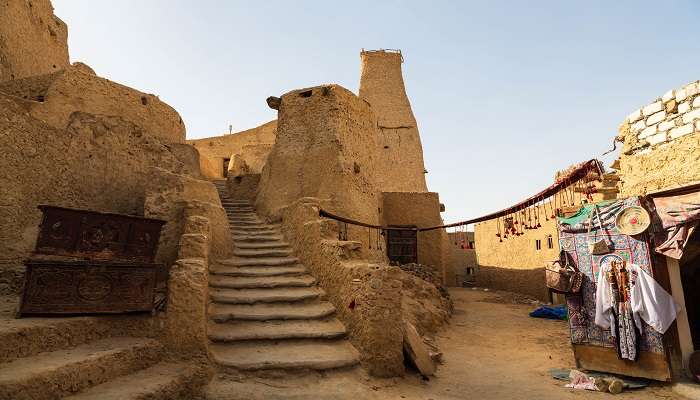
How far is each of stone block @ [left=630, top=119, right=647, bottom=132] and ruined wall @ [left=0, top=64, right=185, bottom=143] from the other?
9724 mm

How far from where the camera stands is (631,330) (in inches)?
189

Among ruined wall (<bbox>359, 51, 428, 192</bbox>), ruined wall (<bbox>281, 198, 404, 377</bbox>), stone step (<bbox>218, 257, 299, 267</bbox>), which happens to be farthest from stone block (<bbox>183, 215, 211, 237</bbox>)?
ruined wall (<bbox>359, 51, 428, 192</bbox>)

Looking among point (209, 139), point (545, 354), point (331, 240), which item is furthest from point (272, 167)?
point (209, 139)

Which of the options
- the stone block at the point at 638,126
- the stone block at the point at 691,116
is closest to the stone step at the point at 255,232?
the stone block at the point at 638,126

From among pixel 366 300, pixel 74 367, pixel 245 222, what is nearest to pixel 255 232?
pixel 245 222

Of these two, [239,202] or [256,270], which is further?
[239,202]

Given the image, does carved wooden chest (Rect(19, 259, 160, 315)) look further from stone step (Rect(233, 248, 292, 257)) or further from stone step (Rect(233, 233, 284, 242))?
stone step (Rect(233, 233, 284, 242))

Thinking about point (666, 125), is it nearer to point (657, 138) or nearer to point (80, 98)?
point (657, 138)

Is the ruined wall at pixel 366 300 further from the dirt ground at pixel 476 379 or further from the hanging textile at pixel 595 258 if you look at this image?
the hanging textile at pixel 595 258

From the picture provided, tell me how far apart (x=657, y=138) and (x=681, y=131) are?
315 millimetres

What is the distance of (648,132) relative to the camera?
541cm

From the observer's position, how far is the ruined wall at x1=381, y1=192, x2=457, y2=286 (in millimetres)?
12711

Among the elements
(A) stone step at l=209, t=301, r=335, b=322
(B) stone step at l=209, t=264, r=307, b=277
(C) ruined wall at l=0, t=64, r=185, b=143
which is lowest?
(A) stone step at l=209, t=301, r=335, b=322

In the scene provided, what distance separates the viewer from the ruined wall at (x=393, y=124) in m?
24.6
